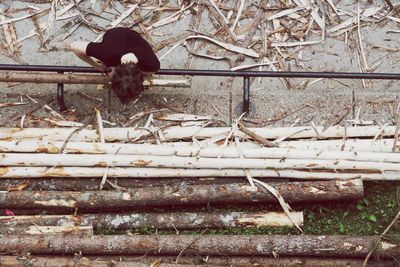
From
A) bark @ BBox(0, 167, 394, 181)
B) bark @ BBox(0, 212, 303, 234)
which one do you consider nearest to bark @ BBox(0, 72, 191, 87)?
bark @ BBox(0, 167, 394, 181)

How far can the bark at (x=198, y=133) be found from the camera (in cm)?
634

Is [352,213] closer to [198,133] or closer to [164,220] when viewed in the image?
[198,133]

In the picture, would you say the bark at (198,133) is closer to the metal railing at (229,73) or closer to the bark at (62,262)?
the metal railing at (229,73)

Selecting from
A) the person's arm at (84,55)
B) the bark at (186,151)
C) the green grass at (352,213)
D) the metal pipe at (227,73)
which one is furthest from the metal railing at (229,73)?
the green grass at (352,213)

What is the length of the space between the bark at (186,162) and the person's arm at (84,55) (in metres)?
0.78

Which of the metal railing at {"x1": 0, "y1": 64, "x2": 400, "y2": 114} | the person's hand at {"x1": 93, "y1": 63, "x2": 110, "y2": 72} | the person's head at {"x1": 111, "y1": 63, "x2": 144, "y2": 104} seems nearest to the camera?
the person's head at {"x1": 111, "y1": 63, "x2": 144, "y2": 104}

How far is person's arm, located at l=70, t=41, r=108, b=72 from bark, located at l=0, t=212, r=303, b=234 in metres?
1.30

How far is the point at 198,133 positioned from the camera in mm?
6363

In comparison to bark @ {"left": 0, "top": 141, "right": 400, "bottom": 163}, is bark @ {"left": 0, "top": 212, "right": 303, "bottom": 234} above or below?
below

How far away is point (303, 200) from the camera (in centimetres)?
620

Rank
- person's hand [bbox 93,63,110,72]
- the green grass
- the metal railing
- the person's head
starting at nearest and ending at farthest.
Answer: the person's head → the metal railing → person's hand [bbox 93,63,110,72] → the green grass

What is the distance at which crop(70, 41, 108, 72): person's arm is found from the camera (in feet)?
20.5

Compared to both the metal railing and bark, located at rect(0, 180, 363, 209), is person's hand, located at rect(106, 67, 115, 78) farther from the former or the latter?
bark, located at rect(0, 180, 363, 209)

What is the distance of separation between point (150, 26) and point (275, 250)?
8.34 ft
